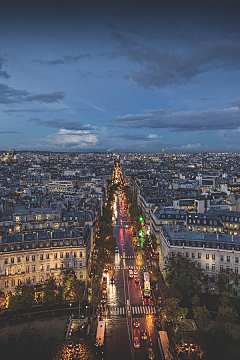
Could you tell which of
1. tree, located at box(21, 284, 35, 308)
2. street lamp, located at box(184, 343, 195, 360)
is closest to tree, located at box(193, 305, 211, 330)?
street lamp, located at box(184, 343, 195, 360)

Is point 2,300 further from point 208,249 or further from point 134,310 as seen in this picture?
point 208,249

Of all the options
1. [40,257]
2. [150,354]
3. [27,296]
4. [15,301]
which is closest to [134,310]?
[150,354]

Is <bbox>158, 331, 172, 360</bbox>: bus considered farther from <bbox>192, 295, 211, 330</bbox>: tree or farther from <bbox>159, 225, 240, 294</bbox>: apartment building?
<bbox>159, 225, 240, 294</bbox>: apartment building

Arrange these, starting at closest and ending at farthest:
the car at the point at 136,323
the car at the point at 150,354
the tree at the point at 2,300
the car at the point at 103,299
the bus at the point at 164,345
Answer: the bus at the point at 164,345
the car at the point at 150,354
the car at the point at 136,323
the tree at the point at 2,300
the car at the point at 103,299

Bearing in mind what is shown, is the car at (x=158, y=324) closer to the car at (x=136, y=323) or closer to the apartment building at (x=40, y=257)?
the car at (x=136, y=323)

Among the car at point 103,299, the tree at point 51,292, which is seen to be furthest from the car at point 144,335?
the tree at point 51,292

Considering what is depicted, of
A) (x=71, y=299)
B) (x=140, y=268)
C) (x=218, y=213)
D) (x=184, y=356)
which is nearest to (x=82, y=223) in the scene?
(x=140, y=268)

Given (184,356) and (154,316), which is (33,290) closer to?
(154,316)
